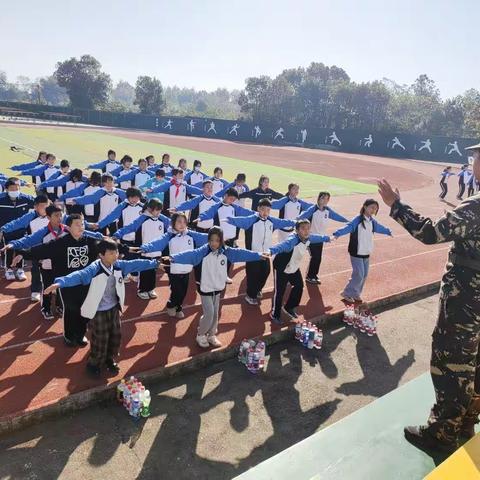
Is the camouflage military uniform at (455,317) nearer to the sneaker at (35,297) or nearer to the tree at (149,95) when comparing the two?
the sneaker at (35,297)

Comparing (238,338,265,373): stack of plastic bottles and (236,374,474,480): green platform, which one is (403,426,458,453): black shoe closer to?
(236,374,474,480): green platform

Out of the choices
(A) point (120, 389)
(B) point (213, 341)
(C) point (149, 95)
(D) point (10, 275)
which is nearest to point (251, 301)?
(B) point (213, 341)

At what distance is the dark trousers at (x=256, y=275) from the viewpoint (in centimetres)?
812

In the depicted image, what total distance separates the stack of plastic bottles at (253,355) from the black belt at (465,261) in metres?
3.41

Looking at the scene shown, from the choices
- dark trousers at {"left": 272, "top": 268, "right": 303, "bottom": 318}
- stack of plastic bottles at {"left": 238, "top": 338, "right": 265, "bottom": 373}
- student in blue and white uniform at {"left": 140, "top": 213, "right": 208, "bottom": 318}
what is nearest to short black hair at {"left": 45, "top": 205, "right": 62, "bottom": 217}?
student in blue and white uniform at {"left": 140, "top": 213, "right": 208, "bottom": 318}

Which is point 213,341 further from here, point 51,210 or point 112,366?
point 51,210

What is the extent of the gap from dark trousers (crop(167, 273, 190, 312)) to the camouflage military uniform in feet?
14.8

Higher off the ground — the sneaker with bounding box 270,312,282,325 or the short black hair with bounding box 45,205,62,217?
the short black hair with bounding box 45,205,62,217

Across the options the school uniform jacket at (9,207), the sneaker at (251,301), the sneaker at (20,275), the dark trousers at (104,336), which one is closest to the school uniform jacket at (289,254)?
the sneaker at (251,301)

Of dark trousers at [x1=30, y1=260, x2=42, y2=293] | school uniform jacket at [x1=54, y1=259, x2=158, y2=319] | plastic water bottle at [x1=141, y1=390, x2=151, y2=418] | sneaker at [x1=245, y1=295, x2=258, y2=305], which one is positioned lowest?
plastic water bottle at [x1=141, y1=390, x2=151, y2=418]

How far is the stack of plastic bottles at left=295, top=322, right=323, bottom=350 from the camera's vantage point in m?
6.93

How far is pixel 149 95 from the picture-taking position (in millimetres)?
71562

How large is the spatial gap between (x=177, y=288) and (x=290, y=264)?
195 cm

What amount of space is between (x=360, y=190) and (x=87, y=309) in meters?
20.9
